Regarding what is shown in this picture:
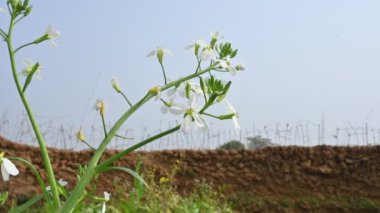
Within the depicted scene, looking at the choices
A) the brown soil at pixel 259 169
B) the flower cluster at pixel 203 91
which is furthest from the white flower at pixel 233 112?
the brown soil at pixel 259 169

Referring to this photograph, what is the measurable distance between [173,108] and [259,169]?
19.2 feet

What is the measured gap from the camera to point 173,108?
1.23 meters

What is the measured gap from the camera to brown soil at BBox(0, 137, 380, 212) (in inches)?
252

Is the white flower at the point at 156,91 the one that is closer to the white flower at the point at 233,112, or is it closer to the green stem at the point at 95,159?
the green stem at the point at 95,159

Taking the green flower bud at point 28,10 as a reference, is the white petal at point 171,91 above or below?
below

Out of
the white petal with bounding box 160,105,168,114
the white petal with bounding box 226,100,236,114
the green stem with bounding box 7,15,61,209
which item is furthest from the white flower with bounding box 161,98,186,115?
the green stem with bounding box 7,15,61,209

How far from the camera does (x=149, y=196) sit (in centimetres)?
425

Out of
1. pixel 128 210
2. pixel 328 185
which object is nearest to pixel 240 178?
pixel 328 185

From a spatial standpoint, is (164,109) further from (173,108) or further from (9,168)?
(9,168)

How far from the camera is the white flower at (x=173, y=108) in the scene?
47.7 inches

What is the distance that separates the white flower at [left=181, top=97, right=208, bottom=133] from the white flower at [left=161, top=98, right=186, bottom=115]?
2 centimetres

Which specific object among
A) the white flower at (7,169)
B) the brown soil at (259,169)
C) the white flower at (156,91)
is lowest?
the brown soil at (259,169)

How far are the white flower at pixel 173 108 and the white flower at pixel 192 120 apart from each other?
0.07ft

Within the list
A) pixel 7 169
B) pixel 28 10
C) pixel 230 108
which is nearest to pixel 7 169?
pixel 7 169
